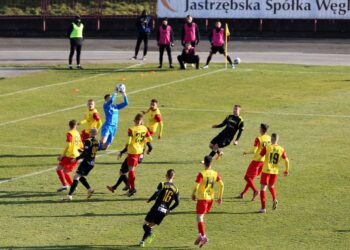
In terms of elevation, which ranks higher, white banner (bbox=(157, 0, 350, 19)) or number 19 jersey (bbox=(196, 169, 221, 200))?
white banner (bbox=(157, 0, 350, 19))

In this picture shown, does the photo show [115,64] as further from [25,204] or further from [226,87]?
[25,204]

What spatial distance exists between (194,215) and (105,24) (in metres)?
42.3

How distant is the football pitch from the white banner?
11.6m

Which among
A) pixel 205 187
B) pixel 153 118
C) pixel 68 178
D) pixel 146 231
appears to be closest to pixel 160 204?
pixel 146 231

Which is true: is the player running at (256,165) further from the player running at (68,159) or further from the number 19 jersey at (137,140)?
the player running at (68,159)

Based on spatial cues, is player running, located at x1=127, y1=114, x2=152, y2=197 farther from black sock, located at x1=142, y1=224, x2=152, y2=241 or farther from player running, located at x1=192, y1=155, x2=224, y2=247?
black sock, located at x1=142, y1=224, x2=152, y2=241

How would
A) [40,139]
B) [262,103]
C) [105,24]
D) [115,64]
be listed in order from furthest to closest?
[105,24]
[115,64]
[262,103]
[40,139]

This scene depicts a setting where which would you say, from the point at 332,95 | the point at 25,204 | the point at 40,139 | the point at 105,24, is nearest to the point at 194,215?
the point at 25,204

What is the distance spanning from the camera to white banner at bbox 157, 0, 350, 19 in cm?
6153

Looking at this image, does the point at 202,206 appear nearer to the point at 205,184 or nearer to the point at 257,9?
the point at 205,184

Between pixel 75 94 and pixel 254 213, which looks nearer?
pixel 254 213

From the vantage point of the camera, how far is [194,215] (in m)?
24.3

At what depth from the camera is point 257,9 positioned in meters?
62.5

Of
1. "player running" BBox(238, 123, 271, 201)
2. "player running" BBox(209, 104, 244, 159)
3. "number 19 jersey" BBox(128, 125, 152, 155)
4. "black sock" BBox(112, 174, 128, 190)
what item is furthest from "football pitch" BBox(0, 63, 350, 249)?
"number 19 jersey" BBox(128, 125, 152, 155)
